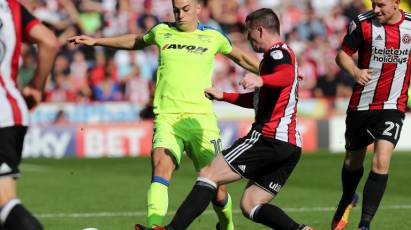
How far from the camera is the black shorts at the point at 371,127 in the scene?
9134 millimetres

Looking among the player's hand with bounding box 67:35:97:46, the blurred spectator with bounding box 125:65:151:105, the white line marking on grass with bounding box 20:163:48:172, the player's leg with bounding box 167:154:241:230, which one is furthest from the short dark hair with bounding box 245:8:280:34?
the blurred spectator with bounding box 125:65:151:105

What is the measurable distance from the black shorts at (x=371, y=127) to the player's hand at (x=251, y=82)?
225cm

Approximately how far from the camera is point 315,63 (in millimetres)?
24750

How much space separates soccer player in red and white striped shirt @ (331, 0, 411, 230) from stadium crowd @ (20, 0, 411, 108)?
42.5 feet

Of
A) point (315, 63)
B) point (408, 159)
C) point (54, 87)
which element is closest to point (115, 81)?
point (54, 87)

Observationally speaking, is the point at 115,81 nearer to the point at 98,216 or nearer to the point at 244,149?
the point at 98,216

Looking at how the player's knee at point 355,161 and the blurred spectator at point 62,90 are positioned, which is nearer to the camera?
the player's knee at point 355,161

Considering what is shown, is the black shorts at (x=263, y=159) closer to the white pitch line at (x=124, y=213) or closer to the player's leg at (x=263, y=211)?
the player's leg at (x=263, y=211)

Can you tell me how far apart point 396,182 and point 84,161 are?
24.6 ft

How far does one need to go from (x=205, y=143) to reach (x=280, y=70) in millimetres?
1594

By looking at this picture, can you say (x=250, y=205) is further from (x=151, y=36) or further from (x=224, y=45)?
(x=151, y=36)

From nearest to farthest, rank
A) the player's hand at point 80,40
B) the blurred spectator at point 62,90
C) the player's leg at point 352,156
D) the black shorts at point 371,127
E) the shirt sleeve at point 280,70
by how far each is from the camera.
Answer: the shirt sleeve at point 280,70, the player's hand at point 80,40, the black shorts at point 371,127, the player's leg at point 352,156, the blurred spectator at point 62,90

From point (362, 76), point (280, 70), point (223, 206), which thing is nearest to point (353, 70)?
point (362, 76)

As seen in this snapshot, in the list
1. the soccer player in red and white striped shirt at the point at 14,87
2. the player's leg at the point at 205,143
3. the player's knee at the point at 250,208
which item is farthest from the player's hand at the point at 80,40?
the soccer player in red and white striped shirt at the point at 14,87
